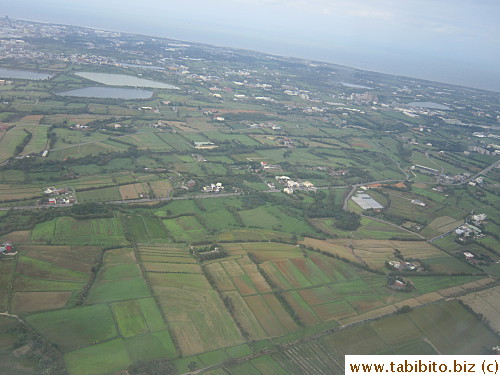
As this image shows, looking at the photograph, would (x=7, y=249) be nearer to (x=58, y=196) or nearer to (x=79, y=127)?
(x=58, y=196)

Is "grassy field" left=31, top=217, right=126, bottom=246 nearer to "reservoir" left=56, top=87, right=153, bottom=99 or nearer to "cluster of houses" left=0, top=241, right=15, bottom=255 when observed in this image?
"cluster of houses" left=0, top=241, right=15, bottom=255

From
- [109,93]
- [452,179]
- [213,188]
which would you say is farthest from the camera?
[109,93]

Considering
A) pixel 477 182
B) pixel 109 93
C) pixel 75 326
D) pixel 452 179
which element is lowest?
pixel 75 326

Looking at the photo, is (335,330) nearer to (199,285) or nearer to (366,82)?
(199,285)

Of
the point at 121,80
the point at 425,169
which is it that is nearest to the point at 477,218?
the point at 425,169

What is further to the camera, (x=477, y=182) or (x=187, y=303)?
(x=477, y=182)

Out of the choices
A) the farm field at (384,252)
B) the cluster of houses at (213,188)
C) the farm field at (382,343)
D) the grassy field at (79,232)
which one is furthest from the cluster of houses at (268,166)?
the farm field at (382,343)

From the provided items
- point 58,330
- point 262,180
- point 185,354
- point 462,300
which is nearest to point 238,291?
point 185,354
